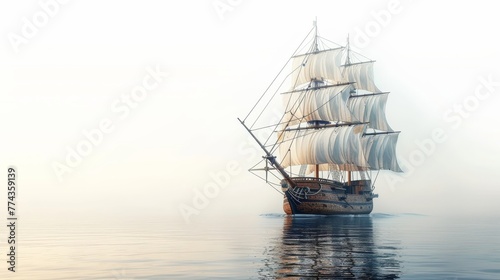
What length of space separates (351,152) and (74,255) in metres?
80.6

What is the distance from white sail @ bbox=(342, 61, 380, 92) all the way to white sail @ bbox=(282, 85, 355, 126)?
12.1 meters

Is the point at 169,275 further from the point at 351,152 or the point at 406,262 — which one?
the point at 351,152

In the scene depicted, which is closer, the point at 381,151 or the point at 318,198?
the point at 318,198

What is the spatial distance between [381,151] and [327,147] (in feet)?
53.2

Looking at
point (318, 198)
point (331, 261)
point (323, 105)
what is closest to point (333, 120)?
point (323, 105)

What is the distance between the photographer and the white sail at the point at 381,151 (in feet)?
395

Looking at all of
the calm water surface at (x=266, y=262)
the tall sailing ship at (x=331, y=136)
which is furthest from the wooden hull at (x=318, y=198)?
the calm water surface at (x=266, y=262)

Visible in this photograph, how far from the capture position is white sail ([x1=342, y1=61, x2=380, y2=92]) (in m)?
125

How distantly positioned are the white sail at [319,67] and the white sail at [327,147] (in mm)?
10422

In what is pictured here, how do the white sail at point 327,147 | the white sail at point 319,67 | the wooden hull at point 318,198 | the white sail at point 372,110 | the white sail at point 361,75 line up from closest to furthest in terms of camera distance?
the wooden hull at point 318,198
the white sail at point 327,147
the white sail at point 319,67
the white sail at point 372,110
the white sail at point 361,75

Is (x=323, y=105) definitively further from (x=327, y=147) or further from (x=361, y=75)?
(x=361, y=75)

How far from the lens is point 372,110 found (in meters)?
124

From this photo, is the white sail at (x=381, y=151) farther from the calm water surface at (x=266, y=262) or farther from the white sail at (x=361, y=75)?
the calm water surface at (x=266, y=262)

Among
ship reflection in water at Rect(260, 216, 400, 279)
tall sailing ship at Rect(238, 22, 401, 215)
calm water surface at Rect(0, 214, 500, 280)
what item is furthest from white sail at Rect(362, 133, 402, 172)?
ship reflection in water at Rect(260, 216, 400, 279)
